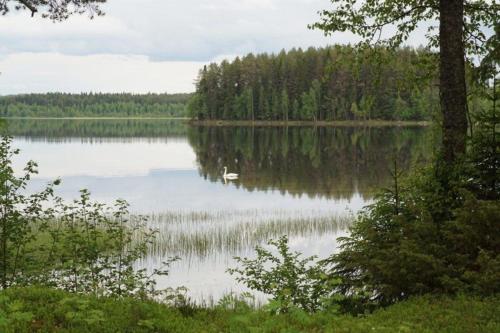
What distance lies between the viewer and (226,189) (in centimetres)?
4034

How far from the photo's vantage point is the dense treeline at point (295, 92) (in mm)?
122406

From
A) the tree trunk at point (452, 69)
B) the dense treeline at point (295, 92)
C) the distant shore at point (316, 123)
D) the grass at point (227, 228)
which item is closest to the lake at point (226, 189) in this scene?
the grass at point (227, 228)

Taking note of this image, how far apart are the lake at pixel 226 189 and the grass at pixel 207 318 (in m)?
3.37

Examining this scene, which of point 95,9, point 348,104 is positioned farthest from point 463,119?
point 348,104

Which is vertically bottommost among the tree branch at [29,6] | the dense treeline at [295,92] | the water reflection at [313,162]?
the water reflection at [313,162]

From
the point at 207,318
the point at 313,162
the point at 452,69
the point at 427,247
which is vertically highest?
the point at 452,69

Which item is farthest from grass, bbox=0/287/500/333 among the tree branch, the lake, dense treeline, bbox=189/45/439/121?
dense treeline, bbox=189/45/439/121

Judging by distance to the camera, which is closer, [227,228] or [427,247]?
[427,247]

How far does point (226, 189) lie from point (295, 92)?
9972cm

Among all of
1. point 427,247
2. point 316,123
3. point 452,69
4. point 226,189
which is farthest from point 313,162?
point 316,123

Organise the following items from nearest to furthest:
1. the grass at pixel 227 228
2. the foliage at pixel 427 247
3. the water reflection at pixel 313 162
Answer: the foliage at pixel 427 247
the grass at pixel 227 228
the water reflection at pixel 313 162

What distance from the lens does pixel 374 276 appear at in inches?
404

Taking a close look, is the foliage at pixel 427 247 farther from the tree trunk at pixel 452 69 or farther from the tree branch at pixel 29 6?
the tree branch at pixel 29 6

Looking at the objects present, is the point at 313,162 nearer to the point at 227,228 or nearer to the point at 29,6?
the point at 227,228
